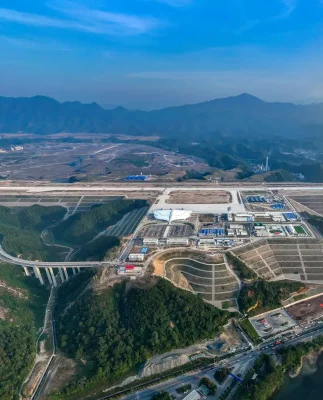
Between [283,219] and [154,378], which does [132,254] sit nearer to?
[154,378]

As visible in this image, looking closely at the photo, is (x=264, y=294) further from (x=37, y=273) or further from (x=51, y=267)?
(x=37, y=273)

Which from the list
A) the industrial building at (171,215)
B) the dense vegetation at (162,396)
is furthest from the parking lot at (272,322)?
the industrial building at (171,215)

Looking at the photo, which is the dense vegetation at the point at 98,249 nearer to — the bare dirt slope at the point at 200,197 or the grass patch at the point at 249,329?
the bare dirt slope at the point at 200,197

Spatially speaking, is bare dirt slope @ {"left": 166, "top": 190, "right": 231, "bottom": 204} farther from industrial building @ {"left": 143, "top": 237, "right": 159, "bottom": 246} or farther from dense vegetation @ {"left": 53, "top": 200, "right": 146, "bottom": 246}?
industrial building @ {"left": 143, "top": 237, "right": 159, "bottom": 246}

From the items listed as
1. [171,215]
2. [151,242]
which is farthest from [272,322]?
[171,215]

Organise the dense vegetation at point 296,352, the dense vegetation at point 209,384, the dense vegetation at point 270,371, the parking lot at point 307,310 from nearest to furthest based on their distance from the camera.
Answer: the dense vegetation at point 270,371 < the dense vegetation at point 209,384 < the dense vegetation at point 296,352 < the parking lot at point 307,310

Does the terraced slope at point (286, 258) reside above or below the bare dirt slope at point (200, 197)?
below
